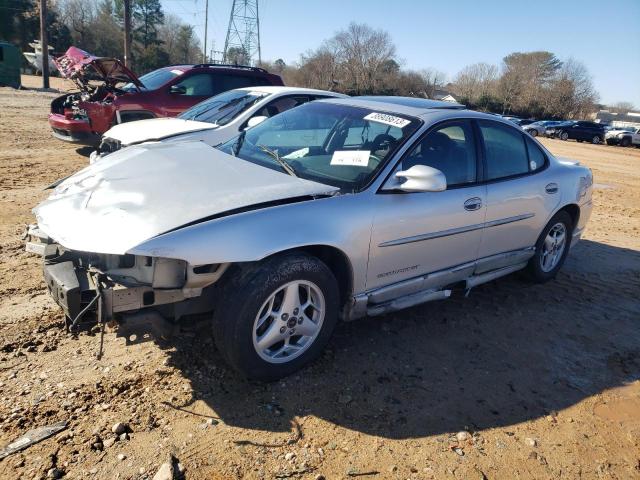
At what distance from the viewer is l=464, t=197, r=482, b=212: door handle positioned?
12.4ft

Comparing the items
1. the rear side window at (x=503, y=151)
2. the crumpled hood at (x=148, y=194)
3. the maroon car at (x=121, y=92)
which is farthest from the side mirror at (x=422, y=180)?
the maroon car at (x=121, y=92)

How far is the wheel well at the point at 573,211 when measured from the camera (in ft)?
16.5

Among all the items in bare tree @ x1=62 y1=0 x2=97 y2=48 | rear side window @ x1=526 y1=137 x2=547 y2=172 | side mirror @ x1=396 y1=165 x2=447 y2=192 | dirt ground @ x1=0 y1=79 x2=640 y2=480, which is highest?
bare tree @ x1=62 y1=0 x2=97 y2=48

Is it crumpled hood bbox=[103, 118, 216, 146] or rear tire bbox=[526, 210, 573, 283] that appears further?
crumpled hood bbox=[103, 118, 216, 146]

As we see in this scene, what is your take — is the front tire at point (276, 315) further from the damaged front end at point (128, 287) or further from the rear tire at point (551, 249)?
the rear tire at point (551, 249)

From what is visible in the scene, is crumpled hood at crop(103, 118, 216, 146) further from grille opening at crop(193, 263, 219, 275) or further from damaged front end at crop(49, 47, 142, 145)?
grille opening at crop(193, 263, 219, 275)

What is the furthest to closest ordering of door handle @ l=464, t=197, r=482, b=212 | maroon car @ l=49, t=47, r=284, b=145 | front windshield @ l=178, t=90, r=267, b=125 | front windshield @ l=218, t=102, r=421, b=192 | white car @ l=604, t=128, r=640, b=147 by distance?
1. white car @ l=604, t=128, r=640, b=147
2. maroon car @ l=49, t=47, r=284, b=145
3. front windshield @ l=178, t=90, r=267, b=125
4. door handle @ l=464, t=197, r=482, b=212
5. front windshield @ l=218, t=102, r=421, b=192

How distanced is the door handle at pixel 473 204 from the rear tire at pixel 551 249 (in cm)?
124

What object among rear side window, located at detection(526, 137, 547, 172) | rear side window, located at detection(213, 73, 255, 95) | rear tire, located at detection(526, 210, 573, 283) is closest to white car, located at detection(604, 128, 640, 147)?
rear side window, located at detection(213, 73, 255, 95)

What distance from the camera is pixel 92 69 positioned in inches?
356

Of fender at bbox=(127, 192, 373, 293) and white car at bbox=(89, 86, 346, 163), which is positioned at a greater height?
white car at bbox=(89, 86, 346, 163)

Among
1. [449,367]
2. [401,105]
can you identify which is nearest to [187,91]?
[401,105]

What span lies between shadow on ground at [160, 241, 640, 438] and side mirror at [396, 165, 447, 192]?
1.18 metres

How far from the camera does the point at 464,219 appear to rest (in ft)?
12.4
